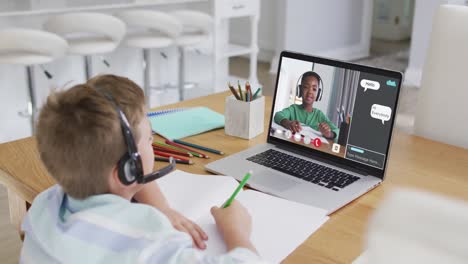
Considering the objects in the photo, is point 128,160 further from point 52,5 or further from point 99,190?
point 52,5

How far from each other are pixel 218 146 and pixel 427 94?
648mm

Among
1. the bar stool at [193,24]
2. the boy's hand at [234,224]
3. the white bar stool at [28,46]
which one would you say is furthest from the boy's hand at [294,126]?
the bar stool at [193,24]

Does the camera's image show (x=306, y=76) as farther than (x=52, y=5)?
No

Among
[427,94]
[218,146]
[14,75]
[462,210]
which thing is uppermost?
[462,210]

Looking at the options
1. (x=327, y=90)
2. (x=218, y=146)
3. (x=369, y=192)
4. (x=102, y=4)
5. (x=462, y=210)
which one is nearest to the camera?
(x=462, y=210)

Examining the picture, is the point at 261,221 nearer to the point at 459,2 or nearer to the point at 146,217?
the point at 146,217

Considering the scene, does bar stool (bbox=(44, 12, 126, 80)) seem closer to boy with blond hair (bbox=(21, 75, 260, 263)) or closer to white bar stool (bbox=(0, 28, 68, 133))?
white bar stool (bbox=(0, 28, 68, 133))

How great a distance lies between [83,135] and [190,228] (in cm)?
26

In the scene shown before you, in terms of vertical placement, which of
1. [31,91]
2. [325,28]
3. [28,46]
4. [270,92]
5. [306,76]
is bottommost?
[270,92]

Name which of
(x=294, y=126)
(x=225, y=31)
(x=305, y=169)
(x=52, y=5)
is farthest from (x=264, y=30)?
(x=305, y=169)

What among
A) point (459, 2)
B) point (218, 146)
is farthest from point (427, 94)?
point (459, 2)

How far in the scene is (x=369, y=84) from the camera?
3.70ft

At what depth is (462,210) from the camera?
0.26 metres

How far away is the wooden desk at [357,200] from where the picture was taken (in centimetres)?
86
